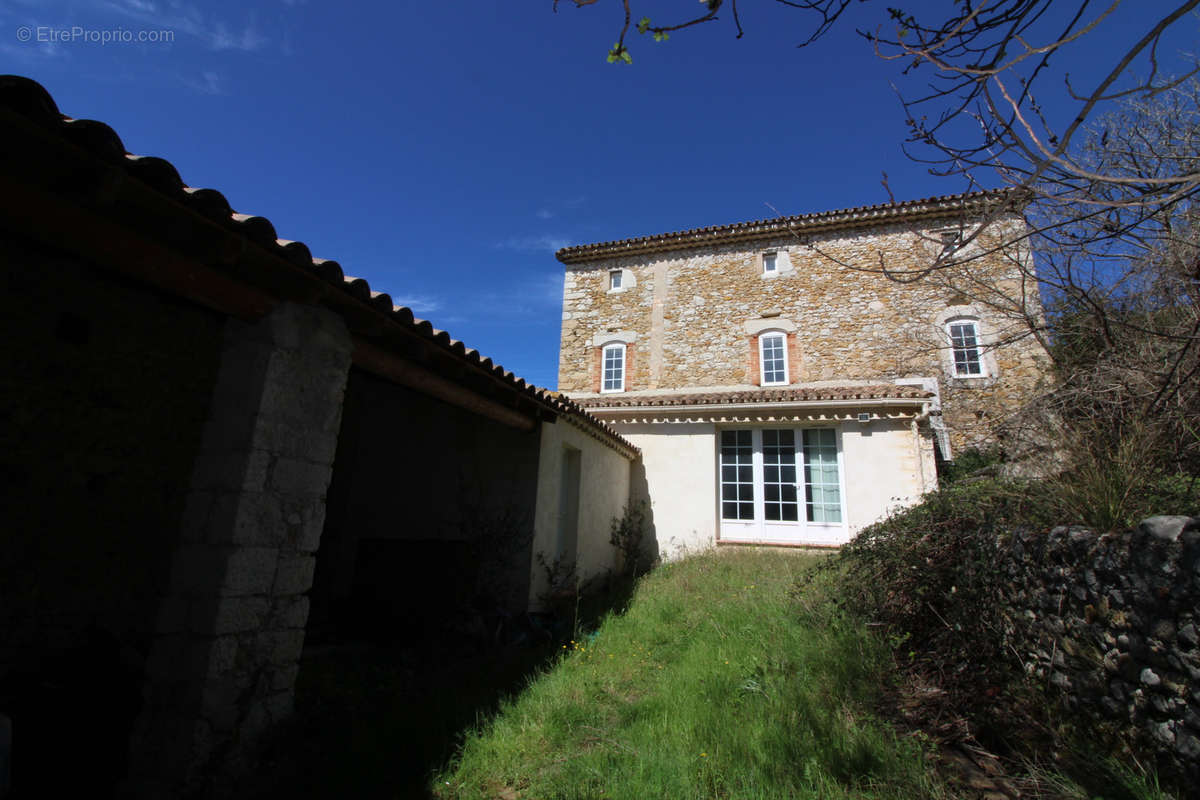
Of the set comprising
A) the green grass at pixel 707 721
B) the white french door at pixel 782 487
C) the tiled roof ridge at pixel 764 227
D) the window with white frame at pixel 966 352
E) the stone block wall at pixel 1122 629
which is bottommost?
the green grass at pixel 707 721

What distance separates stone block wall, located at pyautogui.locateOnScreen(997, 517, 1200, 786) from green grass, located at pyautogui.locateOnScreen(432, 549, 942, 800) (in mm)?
982

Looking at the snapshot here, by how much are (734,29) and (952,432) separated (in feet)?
42.2

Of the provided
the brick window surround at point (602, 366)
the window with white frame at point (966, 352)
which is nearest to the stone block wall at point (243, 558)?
the brick window surround at point (602, 366)

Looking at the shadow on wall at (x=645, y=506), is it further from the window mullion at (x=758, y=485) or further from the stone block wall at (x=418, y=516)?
the stone block wall at (x=418, y=516)

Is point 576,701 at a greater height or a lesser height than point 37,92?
lesser

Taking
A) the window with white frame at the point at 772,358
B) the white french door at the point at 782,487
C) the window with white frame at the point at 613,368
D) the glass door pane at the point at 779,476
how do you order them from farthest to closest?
the window with white frame at the point at 613,368
the window with white frame at the point at 772,358
the glass door pane at the point at 779,476
the white french door at the point at 782,487

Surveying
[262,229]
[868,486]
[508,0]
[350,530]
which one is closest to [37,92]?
[262,229]

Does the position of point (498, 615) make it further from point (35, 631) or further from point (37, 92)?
point (37, 92)

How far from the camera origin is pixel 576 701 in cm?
397

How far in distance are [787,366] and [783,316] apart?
140 cm

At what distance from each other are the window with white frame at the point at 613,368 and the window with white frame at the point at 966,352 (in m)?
8.12

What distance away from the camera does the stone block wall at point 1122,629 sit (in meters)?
2.49

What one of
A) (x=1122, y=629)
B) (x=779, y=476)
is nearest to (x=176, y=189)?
(x=1122, y=629)

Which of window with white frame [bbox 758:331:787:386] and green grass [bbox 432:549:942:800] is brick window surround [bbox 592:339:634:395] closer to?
window with white frame [bbox 758:331:787:386]
